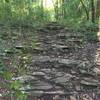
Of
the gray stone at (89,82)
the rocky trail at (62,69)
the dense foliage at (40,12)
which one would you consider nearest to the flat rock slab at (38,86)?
the rocky trail at (62,69)

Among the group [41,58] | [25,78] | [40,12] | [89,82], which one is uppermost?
[40,12]

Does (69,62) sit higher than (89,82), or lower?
higher

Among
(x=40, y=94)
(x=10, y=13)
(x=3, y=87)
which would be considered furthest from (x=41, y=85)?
(x=10, y=13)

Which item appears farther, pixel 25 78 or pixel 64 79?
pixel 64 79

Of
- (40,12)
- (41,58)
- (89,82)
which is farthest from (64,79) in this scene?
(40,12)

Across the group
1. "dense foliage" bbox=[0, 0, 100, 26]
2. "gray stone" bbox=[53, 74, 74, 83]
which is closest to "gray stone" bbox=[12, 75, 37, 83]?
"gray stone" bbox=[53, 74, 74, 83]

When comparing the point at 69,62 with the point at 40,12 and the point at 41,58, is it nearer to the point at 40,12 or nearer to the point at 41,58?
the point at 41,58

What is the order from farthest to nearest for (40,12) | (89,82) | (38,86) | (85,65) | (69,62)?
(40,12)
(69,62)
(85,65)
(89,82)
(38,86)

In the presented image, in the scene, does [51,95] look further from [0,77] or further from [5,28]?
[5,28]

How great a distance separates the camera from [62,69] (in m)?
5.09

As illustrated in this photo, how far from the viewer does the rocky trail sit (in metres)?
4.20

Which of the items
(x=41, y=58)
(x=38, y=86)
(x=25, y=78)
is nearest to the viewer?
(x=38, y=86)

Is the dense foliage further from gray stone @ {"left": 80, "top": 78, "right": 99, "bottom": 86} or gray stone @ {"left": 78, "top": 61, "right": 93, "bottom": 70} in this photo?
gray stone @ {"left": 80, "top": 78, "right": 99, "bottom": 86}

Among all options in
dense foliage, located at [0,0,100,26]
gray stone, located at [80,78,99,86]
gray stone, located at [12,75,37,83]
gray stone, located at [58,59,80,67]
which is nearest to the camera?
gray stone, located at [12,75,37,83]
